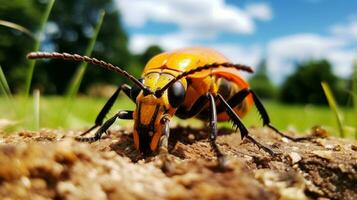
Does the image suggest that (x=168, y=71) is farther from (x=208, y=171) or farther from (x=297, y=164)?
(x=208, y=171)

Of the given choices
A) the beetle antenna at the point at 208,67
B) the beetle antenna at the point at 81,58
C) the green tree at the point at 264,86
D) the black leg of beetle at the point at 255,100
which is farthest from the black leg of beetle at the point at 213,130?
the green tree at the point at 264,86

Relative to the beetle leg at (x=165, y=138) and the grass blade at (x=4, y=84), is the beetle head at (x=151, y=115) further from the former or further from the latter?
the grass blade at (x=4, y=84)

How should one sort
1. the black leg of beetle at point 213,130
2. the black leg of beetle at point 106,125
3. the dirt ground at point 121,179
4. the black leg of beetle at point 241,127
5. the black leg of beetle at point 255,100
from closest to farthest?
the dirt ground at point 121,179 → the black leg of beetle at point 213,130 → the black leg of beetle at point 241,127 → the black leg of beetle at point 106,125 → the black leg of beetle at point 255,100

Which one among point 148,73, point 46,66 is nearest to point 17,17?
point 46,66

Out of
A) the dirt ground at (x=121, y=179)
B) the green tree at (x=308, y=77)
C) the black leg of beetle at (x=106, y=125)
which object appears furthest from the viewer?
the green tree at (x=308, y=77)

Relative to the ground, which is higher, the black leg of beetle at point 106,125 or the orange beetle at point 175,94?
the orange beetle at point 175,94

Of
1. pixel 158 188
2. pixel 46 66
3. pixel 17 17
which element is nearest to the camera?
pixel 158 188

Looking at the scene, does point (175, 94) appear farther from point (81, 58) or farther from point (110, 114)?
point (110, 114)

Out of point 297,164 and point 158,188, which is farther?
point 297,164

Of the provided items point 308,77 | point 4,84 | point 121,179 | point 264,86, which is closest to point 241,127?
point 121,179

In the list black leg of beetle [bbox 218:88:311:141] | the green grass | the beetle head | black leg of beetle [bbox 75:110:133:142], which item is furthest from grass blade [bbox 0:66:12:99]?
black leg of beetle [bbox 218:88:311:141]
